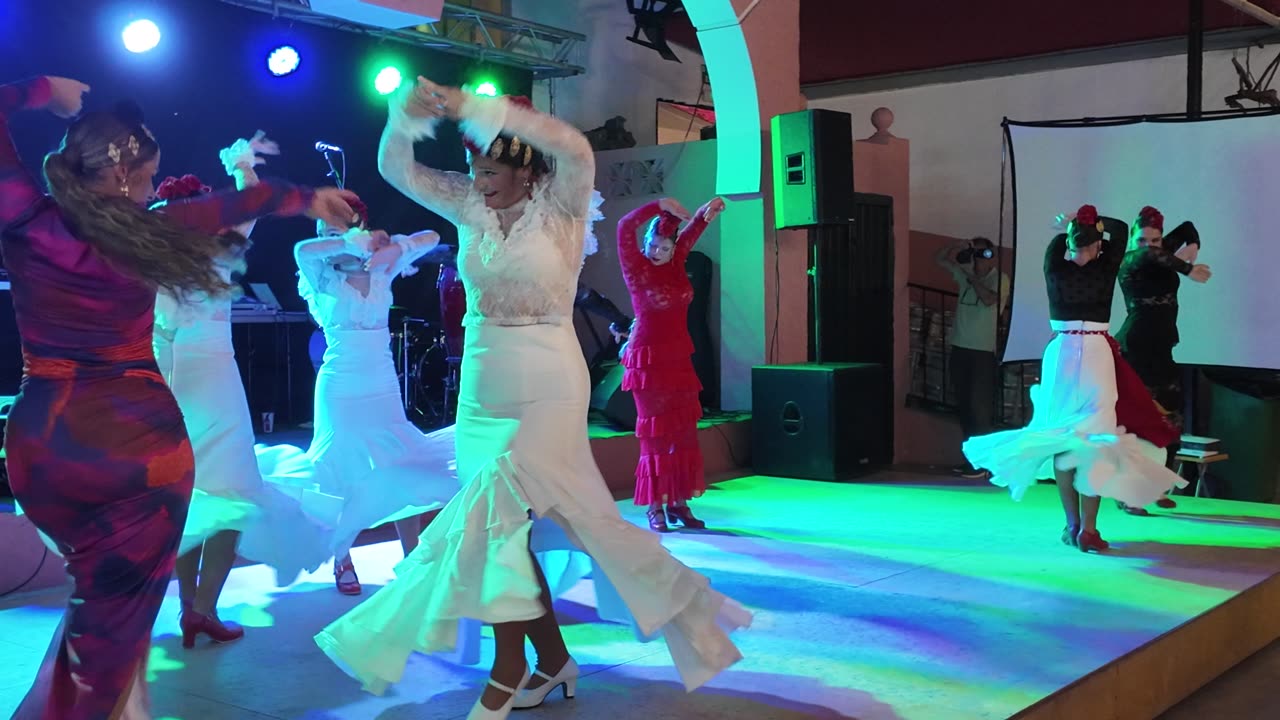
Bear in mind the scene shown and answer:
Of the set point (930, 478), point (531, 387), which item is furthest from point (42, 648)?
point (930, 478)

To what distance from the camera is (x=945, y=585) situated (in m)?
4.45

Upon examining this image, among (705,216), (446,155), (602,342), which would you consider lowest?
(602,342)

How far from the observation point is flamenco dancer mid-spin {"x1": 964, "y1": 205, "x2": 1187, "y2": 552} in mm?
5027

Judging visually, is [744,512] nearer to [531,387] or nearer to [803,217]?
[803,217]

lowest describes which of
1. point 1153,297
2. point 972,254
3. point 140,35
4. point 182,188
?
point 1153,297

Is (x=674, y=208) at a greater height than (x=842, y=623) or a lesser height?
greater

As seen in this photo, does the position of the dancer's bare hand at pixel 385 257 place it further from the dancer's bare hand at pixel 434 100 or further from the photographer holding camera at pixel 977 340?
the photographer holding camera at pixel 977 340

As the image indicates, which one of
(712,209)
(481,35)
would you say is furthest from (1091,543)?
(481,35)

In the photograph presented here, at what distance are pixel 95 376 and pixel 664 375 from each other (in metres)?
3.67

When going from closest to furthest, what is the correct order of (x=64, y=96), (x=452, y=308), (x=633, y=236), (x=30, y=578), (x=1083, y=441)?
1. (x=64, y=96)
2. (x=30, y=578)
3. (x=1083, y=441)
4. (x=633, y=236)
5. (x=452, y=308)

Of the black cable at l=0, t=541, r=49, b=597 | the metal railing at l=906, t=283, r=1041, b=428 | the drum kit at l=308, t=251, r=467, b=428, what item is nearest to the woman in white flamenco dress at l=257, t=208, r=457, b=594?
the black cable at l=0, t=541, r=49, b=597

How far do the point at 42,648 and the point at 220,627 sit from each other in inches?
21.7

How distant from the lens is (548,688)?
9.89 feet

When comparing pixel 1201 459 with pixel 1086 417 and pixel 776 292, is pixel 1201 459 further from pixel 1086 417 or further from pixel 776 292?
pixel 776 292
